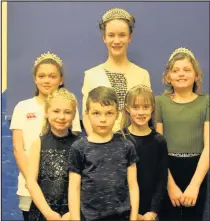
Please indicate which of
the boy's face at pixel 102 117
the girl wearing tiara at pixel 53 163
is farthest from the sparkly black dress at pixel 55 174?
the boy's face at pixel 102 117

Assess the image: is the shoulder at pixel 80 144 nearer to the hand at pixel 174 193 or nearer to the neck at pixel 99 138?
the neck at pixel 99 138

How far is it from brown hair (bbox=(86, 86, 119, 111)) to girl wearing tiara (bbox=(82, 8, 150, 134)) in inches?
2.1

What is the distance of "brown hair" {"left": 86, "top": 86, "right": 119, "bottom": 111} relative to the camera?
45.5 inches

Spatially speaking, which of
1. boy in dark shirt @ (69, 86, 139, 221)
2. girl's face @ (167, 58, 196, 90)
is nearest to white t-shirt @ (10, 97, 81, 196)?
boy in dark shirt @ (69, 86, 139, 221)

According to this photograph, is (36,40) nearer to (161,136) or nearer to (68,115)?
(68,115)

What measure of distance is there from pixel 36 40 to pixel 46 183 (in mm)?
481

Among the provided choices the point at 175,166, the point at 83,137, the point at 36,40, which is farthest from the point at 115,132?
the point at 36,40

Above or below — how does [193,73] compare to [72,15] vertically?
below

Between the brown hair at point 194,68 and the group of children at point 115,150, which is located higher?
the brown hair at point 194,68

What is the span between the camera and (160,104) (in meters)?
1.28

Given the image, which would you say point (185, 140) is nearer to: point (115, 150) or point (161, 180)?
point (161, 180)

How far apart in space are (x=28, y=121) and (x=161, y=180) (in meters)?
0.45

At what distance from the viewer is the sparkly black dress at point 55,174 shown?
1.18 m

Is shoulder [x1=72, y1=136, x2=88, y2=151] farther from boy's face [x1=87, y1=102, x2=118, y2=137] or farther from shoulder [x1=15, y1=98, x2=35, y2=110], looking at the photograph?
shoulder [x1=15, y1=98, x2=35, y2=110]
